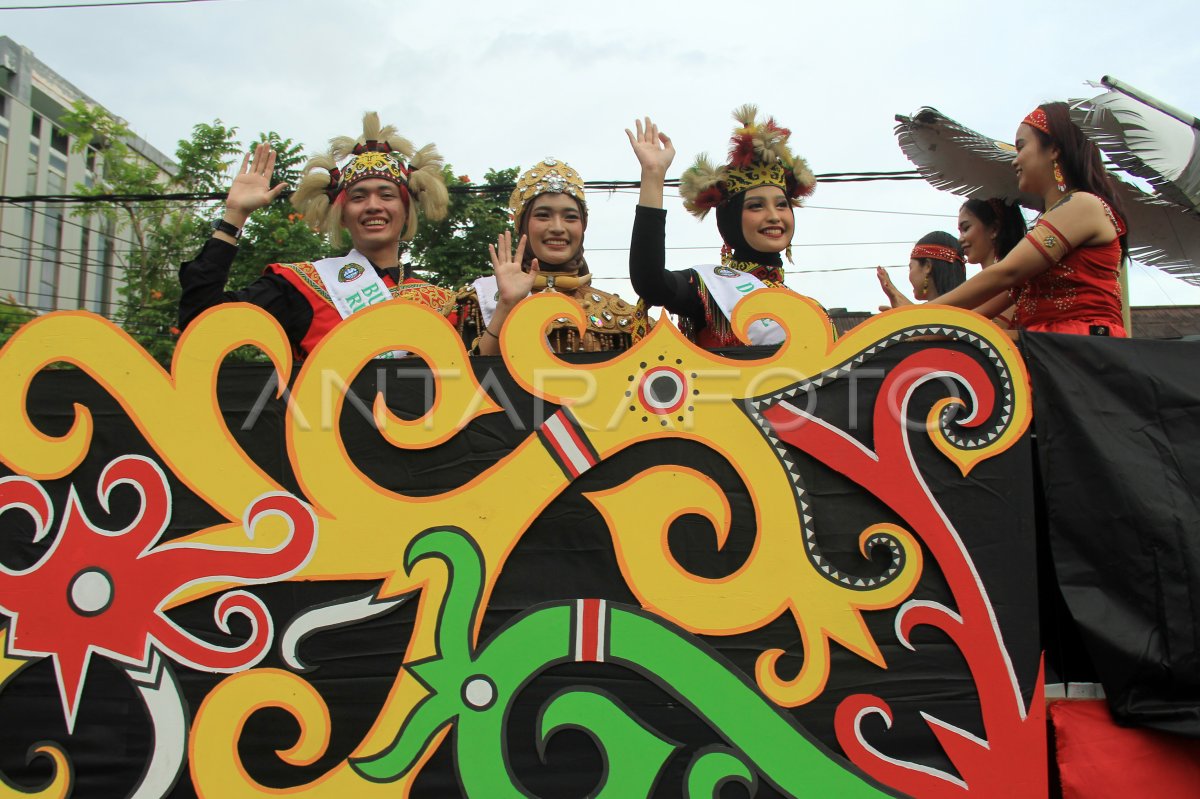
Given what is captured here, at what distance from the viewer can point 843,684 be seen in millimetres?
2553

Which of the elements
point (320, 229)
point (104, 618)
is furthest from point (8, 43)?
point (104, 618)

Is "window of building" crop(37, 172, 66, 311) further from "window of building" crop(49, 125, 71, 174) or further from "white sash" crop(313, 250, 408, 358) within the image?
"white sash" crop(313, 250, 408, 358)

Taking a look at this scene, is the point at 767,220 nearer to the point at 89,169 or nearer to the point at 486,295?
the point at 486,295

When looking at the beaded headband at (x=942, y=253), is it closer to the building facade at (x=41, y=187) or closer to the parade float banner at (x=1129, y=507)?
the parade float banner at (x=1129, y=507)

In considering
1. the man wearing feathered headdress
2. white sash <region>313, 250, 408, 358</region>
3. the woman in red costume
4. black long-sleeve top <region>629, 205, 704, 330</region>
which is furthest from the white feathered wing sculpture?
white sash <region>313, 250, 408, 358</region>

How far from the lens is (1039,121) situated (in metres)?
3.04

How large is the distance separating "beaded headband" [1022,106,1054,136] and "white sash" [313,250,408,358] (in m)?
2.12

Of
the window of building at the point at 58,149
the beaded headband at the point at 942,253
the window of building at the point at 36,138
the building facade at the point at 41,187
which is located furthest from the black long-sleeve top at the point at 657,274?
the window of building at the point at 58,149

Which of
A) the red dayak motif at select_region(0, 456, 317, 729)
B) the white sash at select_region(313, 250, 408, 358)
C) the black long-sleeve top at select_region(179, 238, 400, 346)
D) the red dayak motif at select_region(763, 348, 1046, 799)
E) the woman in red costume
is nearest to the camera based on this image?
the red dayak motif at select_region(763, 348, 1046, 799)

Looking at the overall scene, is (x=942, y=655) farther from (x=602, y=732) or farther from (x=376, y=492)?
(x=376, y=492)

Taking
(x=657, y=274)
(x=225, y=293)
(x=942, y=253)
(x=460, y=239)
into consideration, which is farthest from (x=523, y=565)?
(x=460, y=239)

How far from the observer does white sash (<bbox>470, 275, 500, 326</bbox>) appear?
11.0 feet

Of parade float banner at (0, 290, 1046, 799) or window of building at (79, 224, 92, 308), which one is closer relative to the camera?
parade float banner at (0, 290, 1046, 799)

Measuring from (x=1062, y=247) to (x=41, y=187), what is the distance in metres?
21.6
